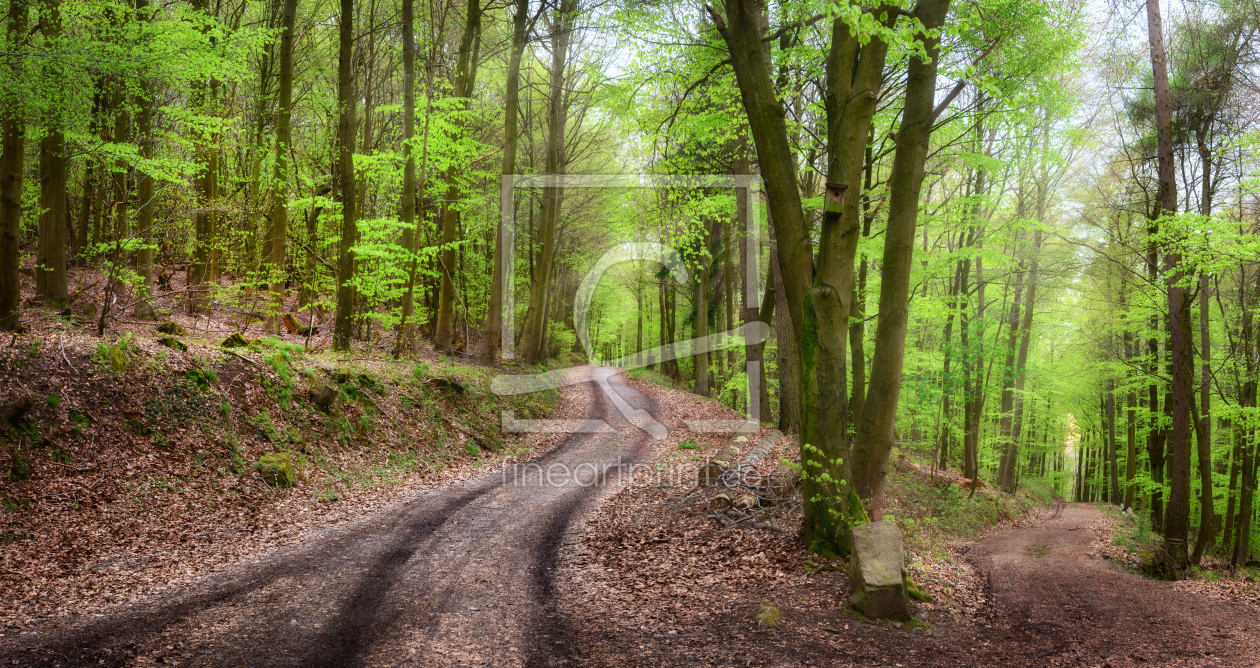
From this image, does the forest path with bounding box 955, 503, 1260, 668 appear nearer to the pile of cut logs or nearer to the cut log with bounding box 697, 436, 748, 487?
the pile of cut logs

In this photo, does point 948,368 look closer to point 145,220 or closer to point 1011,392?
point 1011,392

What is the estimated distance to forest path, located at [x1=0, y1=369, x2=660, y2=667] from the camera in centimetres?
445

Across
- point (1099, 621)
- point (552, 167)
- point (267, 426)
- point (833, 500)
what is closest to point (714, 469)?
point (833, 500)

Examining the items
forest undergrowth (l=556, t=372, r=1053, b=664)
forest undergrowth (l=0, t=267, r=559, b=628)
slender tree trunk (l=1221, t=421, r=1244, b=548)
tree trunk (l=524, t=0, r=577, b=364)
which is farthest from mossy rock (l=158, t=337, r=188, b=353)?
slender tree trunk (l=1221, t=421, r=1244, b=548)

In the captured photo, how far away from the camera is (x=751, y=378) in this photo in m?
17.0

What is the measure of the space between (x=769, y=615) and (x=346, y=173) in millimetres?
13440

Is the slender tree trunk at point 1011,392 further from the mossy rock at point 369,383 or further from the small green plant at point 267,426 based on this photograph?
the small green plant at point 267,426

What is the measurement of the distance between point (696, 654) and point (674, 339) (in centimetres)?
2977

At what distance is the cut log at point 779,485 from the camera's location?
848 centimetres

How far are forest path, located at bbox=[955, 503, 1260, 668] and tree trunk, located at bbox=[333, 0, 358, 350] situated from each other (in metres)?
13.7

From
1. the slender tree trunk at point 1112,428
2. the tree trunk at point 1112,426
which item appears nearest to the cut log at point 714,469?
the tree trunk at point 1112,426

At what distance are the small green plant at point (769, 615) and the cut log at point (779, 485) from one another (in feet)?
10.1

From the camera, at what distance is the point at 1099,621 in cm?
585

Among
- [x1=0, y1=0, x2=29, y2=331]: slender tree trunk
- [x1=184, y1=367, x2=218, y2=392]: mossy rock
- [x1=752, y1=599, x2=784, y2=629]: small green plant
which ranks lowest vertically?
[x1=752, y1=599, x2=784, y2=629]: small green plant
